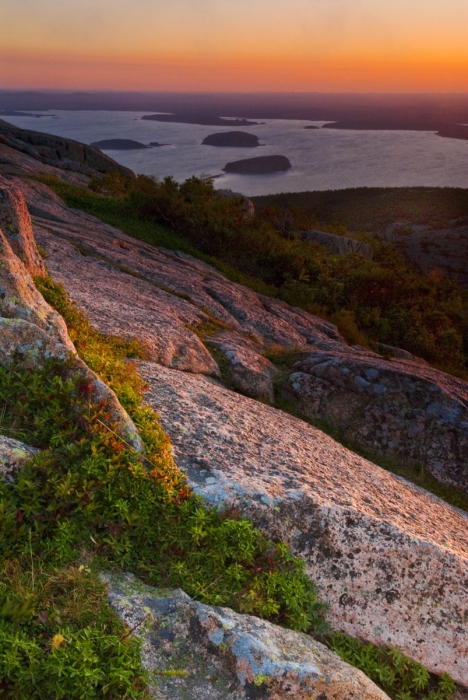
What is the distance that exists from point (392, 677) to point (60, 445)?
4268mm

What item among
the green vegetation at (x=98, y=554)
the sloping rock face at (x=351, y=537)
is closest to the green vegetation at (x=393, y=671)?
the green vegetation at (x=98, y=554)

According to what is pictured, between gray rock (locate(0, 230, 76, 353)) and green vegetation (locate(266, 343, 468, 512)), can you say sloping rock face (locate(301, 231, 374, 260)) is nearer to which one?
green vegetation (locate(266, 343, 468, 512))

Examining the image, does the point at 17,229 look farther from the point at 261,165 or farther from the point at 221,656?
the point at 261,165

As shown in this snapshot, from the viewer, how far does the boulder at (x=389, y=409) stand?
39.8ft

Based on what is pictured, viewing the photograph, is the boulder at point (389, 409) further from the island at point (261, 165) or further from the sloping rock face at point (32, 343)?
the island at point (261, 165)

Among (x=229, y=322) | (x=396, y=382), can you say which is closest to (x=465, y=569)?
(x=396, y=382)

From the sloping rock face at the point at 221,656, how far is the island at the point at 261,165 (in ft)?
516

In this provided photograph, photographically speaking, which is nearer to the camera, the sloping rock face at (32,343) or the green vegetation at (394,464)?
the sloping rock face at (32,343)

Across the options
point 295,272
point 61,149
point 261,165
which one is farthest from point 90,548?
point 261,165

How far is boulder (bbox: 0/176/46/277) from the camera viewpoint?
9.99 m

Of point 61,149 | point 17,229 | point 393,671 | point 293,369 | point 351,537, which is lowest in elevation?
point 293,369

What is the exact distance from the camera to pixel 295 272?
36.3 metres

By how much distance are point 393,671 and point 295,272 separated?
32.6m

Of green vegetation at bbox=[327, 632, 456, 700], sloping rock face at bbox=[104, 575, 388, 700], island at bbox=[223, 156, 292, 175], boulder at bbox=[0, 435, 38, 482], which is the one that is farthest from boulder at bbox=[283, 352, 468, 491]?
island at bbox=[223, 156, 292, 175]
